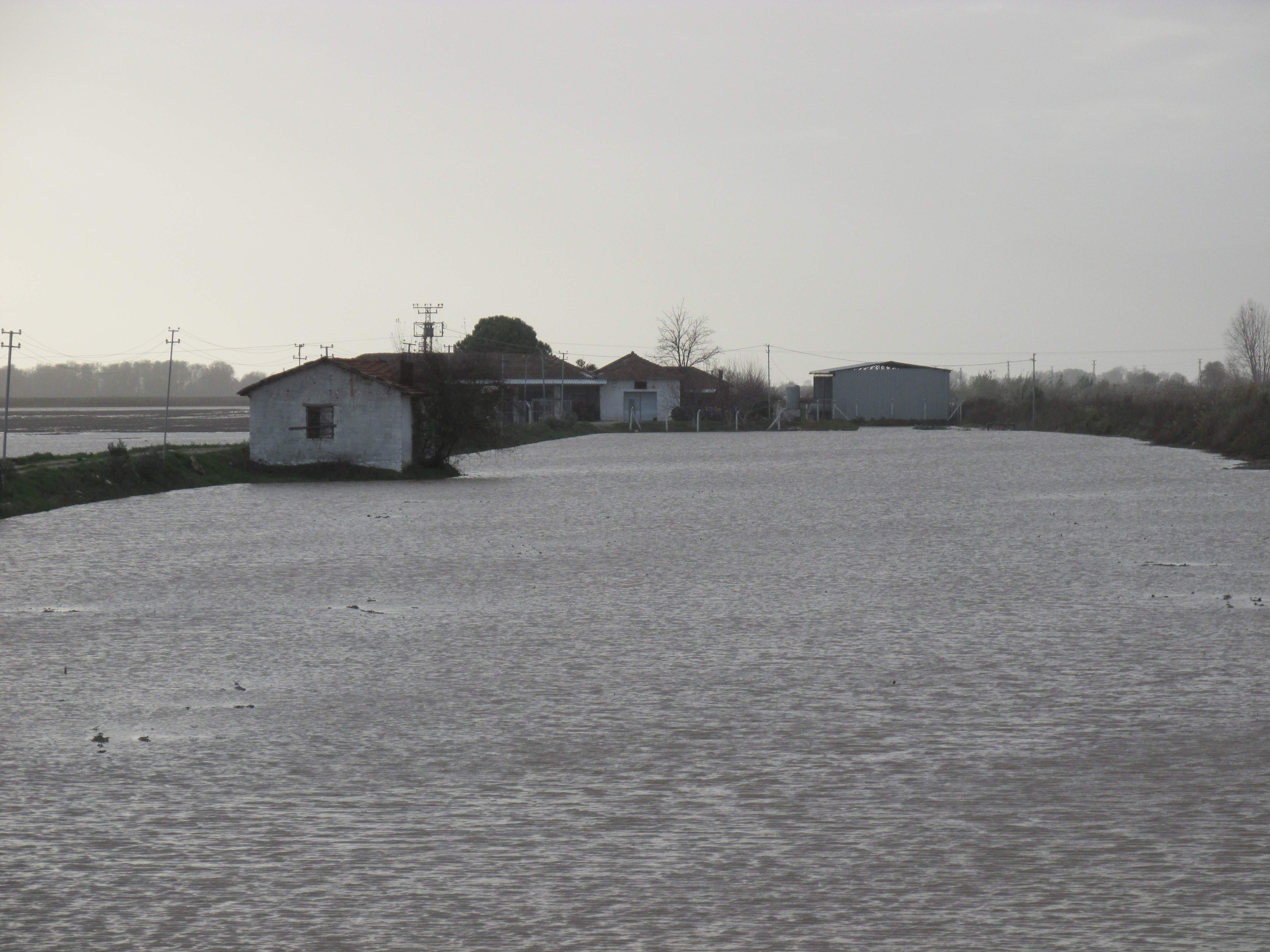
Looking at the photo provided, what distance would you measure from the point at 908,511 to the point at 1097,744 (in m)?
21.6

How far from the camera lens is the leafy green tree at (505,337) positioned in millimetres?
112500

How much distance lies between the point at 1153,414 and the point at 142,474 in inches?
2227

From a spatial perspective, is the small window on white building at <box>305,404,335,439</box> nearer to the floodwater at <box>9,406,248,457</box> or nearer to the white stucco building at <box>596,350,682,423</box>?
the floodwater at <box>9,406,248,457</box>

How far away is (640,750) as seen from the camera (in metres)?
9.95

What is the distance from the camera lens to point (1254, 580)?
1883 cm

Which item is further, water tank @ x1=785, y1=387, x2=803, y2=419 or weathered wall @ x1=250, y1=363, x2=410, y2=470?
water tank @ x1=785, y1=387, x2=803, y2=419

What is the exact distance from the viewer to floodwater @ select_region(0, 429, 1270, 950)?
6.82 meters

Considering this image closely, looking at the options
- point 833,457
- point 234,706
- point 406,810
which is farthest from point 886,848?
point 833,457

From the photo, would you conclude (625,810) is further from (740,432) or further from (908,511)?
(740,432)

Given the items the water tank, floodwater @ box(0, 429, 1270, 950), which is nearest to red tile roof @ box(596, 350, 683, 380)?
the water tank

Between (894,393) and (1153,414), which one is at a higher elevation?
(894,393)

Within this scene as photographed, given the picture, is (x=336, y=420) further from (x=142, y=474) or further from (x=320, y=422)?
(x=142, y=474)

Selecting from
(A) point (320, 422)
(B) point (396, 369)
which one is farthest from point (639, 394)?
(A) point (320, 422)

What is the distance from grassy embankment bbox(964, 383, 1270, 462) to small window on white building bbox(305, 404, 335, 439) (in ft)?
107
